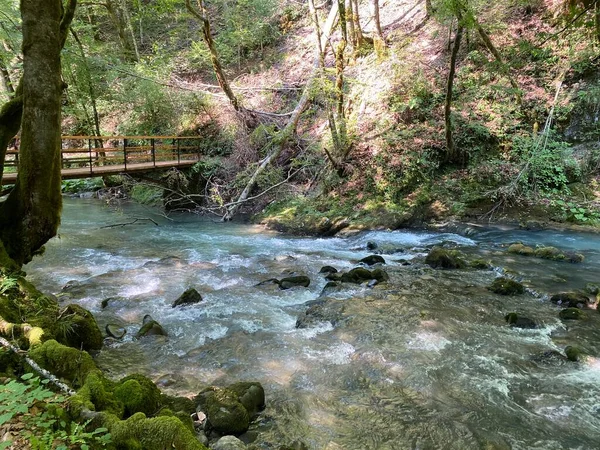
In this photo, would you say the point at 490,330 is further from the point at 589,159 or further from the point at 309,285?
the point at 589,159

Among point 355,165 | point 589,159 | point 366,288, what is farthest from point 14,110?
point 589,159

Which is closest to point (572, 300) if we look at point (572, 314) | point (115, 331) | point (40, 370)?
point (572, 314)

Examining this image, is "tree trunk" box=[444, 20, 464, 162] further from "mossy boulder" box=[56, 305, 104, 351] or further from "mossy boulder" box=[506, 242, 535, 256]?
"mossy boulder" box=[56, 305, 104, 351]

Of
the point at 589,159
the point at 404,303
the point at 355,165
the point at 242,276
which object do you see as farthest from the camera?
the point at 355,165

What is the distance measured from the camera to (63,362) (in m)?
3.76

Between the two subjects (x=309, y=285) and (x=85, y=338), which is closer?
(x=85, y=338)

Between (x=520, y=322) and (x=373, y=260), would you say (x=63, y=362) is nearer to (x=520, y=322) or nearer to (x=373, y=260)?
(x=520, y=322)

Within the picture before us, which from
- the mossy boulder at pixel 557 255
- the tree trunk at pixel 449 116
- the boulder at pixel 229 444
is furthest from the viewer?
the tree trunk at pixel 449 116

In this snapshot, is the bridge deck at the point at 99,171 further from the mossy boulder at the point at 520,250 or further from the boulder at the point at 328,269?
the mossy boulder at the point at 520,250

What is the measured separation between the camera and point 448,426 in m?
4.02

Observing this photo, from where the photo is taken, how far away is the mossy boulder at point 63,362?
368cm

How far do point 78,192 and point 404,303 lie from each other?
22.0m

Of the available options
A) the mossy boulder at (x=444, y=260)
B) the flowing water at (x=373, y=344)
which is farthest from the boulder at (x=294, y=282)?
the mossy boulder at (x=444, y=260)

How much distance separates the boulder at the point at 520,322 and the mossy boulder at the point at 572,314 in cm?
64
